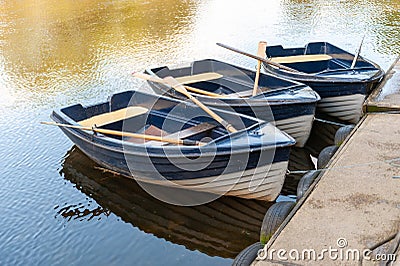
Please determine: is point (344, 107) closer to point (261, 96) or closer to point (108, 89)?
point (261, 96)

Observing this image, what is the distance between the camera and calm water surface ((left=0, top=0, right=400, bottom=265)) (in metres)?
7.75

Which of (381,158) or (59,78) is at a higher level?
(381,158)

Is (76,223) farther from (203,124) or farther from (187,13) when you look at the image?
(187,13)

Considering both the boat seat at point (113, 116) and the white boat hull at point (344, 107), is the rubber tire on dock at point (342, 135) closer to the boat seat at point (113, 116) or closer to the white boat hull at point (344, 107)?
the white boat hull at point (344, 107)

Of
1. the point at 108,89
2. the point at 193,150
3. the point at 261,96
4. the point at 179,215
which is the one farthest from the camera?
the point at 108,89

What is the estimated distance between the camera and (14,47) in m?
19.1

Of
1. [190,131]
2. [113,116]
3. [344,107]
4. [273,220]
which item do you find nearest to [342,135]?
[344,107]

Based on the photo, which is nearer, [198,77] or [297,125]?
[297,125]

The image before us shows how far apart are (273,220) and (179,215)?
2.41 m

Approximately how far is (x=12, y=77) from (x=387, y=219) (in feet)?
45.5

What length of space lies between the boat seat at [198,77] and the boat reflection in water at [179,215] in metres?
3.54

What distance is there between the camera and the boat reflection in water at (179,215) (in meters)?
7.68

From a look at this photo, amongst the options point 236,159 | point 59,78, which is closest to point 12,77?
point 59,78

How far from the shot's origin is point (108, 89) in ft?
47.5
